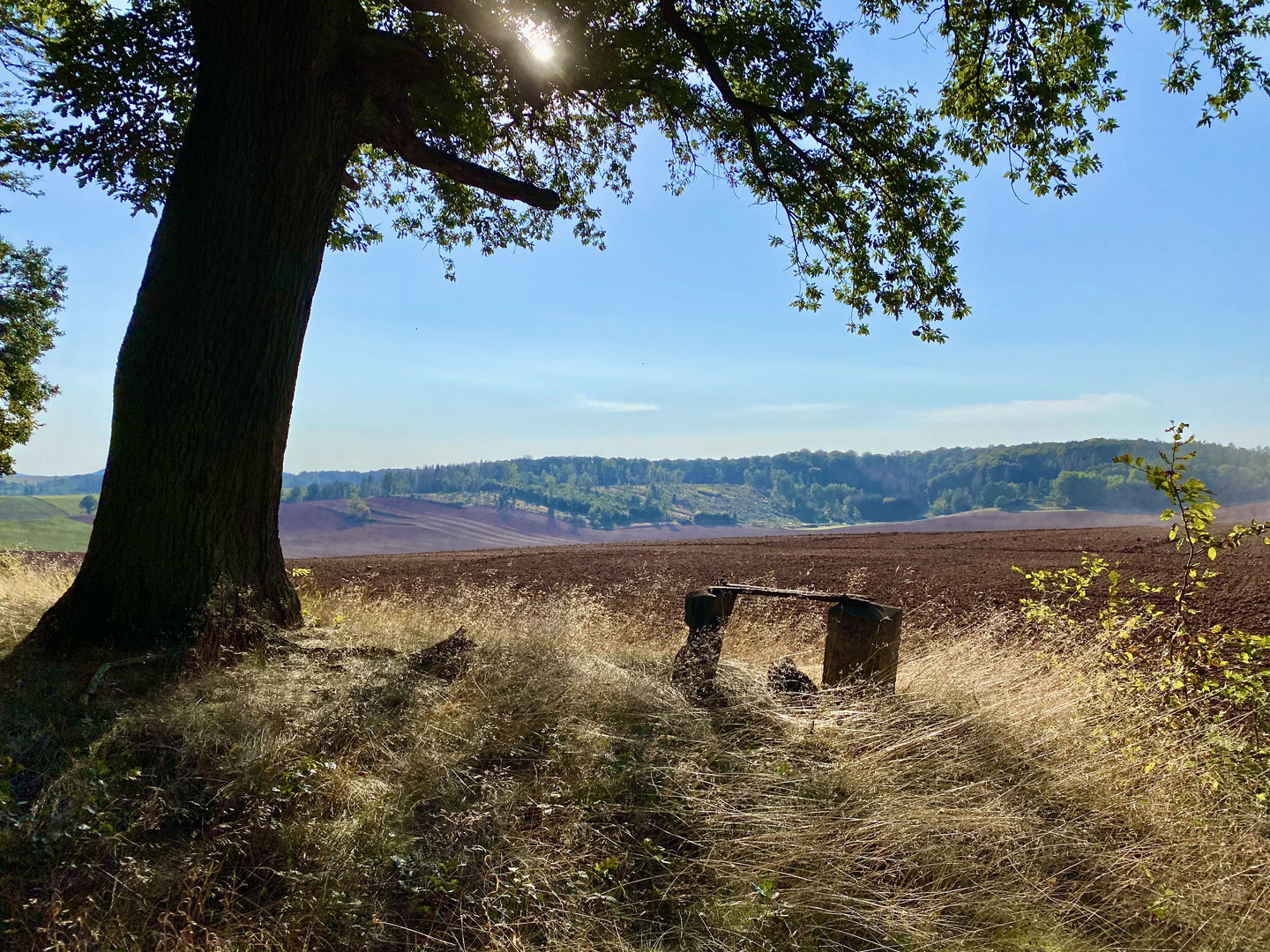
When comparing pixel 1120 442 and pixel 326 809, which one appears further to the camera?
pixel 1120 442

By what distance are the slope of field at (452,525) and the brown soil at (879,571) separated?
45.3 m

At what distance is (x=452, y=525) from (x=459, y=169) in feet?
289

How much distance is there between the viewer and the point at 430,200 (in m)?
10.4

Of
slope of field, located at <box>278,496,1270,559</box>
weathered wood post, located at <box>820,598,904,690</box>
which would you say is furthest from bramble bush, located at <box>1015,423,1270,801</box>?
slope of field, located at <box>278,496,1270,559</box>

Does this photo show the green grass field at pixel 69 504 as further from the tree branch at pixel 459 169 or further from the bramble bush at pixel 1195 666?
the bramble bush at pixel 1195 666

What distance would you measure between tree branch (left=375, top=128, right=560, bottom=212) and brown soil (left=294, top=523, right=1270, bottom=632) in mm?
5649

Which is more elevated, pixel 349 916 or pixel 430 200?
pixel 430 200

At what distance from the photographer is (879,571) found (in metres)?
16.3

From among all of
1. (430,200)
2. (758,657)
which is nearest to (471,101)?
(430,200)

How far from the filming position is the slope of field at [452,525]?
246 ft

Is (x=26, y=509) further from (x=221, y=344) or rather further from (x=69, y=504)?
(x=221, y=344)

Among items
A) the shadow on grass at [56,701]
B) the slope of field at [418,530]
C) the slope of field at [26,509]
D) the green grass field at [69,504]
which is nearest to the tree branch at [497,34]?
the shadow on grass at [56,701]

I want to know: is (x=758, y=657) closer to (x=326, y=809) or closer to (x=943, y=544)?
(x=326, y=809)

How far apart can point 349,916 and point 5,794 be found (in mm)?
1551
